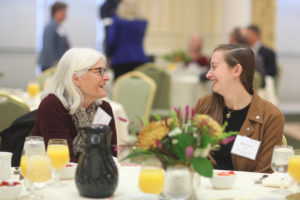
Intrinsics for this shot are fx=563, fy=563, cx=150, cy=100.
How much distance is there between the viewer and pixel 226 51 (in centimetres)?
284

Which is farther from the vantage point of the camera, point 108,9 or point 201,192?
point 108,9

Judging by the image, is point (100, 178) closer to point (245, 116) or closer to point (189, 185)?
point (189, 185)

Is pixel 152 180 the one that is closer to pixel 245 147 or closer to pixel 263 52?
pixel 245 147

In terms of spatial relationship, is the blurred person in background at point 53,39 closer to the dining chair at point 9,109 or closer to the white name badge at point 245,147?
the dining chair at point 9,109

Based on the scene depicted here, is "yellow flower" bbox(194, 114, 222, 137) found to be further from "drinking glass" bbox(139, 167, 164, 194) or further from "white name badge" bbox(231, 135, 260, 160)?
"white name badge" bbox(231, 135, 260, 160)

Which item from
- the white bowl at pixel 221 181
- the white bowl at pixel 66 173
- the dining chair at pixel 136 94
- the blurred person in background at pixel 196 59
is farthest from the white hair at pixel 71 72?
the blurred person in background at pixel 196 59

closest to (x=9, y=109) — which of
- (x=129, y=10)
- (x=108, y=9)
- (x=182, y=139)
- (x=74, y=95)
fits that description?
(x=74, y=95)

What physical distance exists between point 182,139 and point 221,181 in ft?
1.18

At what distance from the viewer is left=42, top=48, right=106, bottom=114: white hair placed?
9.21ft

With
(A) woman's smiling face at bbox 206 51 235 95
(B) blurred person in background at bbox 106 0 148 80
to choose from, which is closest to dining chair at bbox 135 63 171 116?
(B) blurred person in background at bbox 106 0 148 80

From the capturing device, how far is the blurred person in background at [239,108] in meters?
2.71

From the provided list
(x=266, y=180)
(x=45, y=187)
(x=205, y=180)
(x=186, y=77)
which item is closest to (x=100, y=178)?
(x=45, y=187)

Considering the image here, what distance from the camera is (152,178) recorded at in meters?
1.86

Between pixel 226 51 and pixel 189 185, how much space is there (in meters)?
1.11
